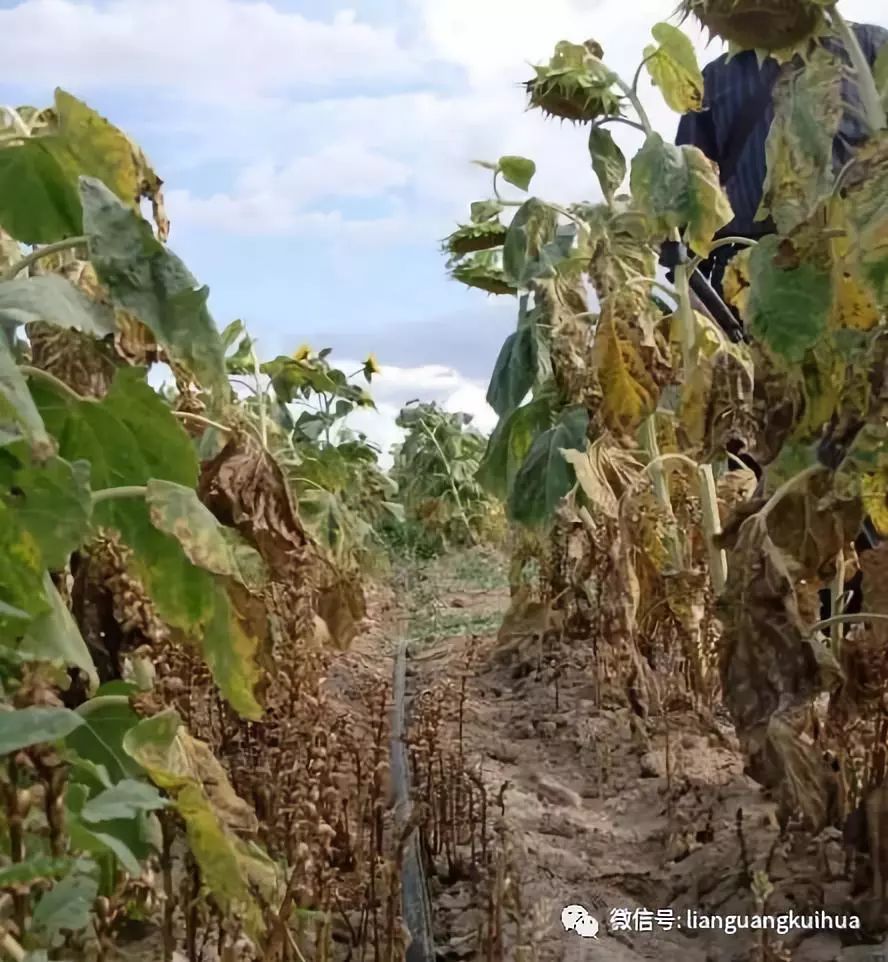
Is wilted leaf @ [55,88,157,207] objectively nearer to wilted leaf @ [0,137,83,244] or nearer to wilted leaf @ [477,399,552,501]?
wilted leaf @ [0,137,83,244]

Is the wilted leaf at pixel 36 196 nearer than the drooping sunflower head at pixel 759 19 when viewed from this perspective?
Yes

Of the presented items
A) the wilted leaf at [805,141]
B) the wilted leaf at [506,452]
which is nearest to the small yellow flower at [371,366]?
the wilted leaf at [506,452]

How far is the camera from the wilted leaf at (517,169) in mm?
2246

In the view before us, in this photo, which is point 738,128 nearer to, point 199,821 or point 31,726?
point 199,821

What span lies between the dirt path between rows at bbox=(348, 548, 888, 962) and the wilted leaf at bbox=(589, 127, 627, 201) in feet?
2.99

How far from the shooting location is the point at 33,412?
0.66m

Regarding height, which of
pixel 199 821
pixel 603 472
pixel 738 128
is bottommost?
pixel 199 821

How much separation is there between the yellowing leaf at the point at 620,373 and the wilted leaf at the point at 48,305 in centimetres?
88

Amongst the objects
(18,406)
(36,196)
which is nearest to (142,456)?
(36,196)

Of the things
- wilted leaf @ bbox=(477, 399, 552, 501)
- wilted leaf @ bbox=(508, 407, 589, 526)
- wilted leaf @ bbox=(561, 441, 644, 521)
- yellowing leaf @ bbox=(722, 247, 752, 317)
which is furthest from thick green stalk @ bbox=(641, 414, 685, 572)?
wilted leaf @ bbox=(477, 399, 552, 501)

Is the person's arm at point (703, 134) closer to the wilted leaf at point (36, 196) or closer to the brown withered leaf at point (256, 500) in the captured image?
the brown withered leaf at point (256, 500)

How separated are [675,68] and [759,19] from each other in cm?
61

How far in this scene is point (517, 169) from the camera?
225 cm

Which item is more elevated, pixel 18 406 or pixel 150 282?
pixel 150 282
